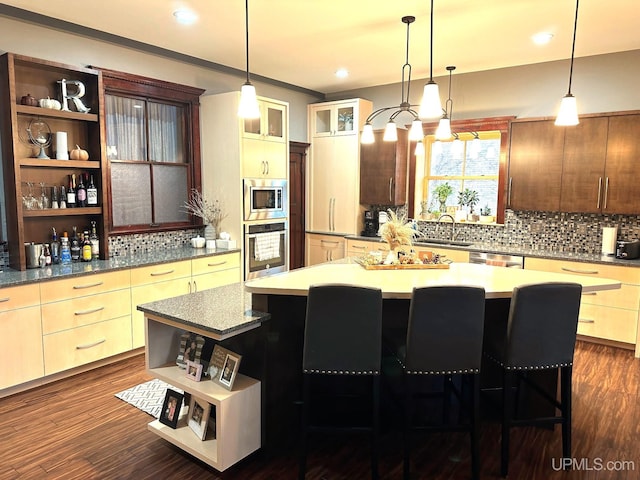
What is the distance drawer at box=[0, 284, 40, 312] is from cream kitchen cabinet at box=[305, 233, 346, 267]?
3.74m

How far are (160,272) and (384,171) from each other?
314cm

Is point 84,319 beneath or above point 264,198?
beneath

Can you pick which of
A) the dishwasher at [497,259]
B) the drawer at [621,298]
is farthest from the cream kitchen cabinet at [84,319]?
the drawer at [621,298]

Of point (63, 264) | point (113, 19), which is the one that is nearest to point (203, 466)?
point (63, 264)

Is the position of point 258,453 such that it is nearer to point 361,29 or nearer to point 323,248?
point 361,29

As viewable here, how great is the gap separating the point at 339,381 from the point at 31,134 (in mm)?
3189

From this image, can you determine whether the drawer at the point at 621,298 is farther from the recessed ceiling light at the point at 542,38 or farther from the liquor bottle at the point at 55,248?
the liquor bottle at the point at 55,248

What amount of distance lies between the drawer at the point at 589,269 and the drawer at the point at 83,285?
13.0 ft

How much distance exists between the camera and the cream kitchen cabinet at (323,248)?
6.22 meters

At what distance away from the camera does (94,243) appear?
13.5 feet

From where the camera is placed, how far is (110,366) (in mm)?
3877

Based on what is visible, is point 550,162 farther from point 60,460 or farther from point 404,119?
point 60,460

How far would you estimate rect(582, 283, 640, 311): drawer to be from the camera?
164 inches

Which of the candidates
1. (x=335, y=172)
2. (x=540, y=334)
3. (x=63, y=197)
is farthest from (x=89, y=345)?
(x=335, y=172)
